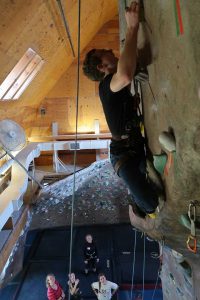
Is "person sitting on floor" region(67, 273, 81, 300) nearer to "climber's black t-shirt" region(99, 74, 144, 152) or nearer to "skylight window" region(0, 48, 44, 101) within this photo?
"climber's black t-shirt" region(99, 74, 144, 152)

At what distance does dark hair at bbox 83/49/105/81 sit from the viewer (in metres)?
1.56

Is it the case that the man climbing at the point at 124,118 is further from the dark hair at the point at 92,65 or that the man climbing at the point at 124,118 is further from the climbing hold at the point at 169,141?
the climbing hold at the point at 169,141

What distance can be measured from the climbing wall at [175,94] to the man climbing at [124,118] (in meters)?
0.08

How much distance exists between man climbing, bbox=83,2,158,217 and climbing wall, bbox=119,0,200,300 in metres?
0.08

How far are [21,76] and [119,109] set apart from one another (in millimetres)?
4435

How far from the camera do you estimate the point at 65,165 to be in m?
8.62

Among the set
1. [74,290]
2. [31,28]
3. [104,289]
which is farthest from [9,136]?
[104,289]

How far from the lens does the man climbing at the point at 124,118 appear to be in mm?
1348

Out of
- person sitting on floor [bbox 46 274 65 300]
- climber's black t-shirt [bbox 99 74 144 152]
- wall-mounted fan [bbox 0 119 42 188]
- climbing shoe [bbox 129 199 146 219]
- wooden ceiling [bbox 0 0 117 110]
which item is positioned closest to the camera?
climber's black t-shirt [bbox 99 74 144 152]

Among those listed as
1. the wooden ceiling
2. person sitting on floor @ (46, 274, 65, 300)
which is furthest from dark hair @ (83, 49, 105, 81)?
person sitting on floor @ (46, 274, 65, 300)

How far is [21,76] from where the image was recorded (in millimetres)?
5473

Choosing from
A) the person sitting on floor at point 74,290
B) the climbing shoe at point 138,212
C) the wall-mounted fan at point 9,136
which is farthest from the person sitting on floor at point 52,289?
the wall-mounted fan at point 9,136

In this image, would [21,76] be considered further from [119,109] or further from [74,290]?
[119,109]

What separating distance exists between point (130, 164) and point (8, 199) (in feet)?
10.5
